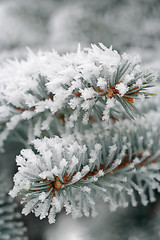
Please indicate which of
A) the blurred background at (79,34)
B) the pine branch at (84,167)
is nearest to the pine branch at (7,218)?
the blurred background at (79,34)

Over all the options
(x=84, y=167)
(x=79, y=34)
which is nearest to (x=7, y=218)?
(x=84, y=167)

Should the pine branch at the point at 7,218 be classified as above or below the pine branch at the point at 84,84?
below

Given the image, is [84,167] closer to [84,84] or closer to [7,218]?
[84,84]

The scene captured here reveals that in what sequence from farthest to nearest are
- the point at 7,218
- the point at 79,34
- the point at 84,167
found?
the point at 79,34
the point at 7,218
the point at 84,167

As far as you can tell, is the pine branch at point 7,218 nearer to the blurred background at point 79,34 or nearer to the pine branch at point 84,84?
the blurred background at point 79,34

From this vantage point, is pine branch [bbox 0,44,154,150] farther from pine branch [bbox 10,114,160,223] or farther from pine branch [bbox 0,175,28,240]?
pine branch [bbox 0,175,28,240]

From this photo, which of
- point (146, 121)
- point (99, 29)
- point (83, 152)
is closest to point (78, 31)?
point (99, 29)

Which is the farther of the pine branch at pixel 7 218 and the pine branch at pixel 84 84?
the pine branch at pixel 7 218

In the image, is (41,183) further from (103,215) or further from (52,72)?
(103,215)
